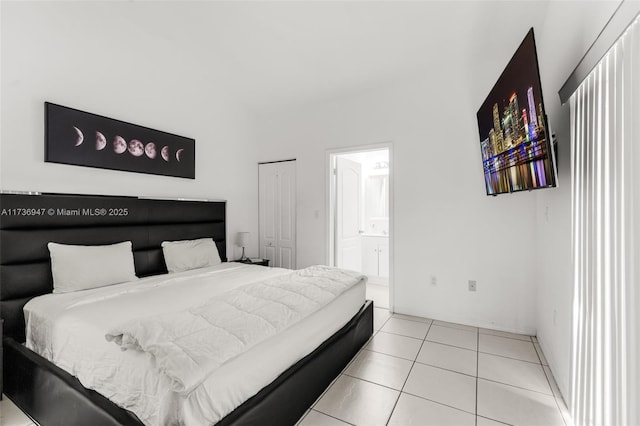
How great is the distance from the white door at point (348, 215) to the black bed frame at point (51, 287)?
1.72 m

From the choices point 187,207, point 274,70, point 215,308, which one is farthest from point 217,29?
point 215,308

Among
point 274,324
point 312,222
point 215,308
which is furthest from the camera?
point 312,222

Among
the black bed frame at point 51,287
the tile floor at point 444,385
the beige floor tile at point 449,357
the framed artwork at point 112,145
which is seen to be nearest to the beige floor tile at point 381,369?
the tile floor at point 444,385

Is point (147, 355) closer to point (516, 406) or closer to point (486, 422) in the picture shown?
point (486, 422)

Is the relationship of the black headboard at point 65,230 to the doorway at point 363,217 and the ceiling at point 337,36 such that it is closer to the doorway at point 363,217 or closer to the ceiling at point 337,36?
the ceiling at point 337,36

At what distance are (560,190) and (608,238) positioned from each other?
96 centimetres

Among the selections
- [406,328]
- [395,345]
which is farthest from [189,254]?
[406,328]

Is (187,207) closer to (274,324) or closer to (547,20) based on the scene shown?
(274,324)

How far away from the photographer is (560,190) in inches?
83.4

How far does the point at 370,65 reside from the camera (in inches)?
129

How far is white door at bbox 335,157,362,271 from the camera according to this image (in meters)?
4.45

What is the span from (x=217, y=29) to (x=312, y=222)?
8.63 ft

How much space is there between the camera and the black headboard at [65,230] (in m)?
2.23

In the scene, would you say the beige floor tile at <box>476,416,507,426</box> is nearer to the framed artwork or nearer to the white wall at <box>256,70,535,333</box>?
the white wall at <box>256,70,535,333</box>
